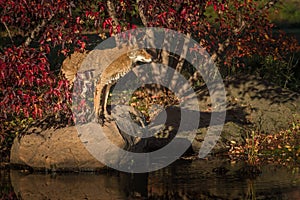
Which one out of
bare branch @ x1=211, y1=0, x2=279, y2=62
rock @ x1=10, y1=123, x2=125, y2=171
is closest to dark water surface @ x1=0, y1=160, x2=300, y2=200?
rock @ x1=10, y1=123, x2=125, y2=171

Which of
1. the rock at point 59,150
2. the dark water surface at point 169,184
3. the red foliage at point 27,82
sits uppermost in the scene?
the red foliage at point 27,82

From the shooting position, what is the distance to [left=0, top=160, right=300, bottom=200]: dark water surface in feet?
34.6

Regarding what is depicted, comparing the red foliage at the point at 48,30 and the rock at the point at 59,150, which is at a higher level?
the red foliage at the point at 48,30

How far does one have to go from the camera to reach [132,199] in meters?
10.4

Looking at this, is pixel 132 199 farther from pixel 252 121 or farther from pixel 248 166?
pixel 252 121

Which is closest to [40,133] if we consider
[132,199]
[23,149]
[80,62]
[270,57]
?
[23,149]

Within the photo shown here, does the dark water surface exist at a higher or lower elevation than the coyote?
lower

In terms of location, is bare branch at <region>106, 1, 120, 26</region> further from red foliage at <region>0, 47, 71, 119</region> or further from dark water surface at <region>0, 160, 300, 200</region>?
dark water surface at <region>0, 160, 300, 200</region>

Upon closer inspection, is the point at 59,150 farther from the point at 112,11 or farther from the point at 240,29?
the point at 240,29

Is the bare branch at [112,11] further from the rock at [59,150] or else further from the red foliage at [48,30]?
the rock at [59,150]

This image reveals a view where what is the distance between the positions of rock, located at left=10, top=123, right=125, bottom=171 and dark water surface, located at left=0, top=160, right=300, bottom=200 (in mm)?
206

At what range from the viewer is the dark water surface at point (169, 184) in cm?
1054

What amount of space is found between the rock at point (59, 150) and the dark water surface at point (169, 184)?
21 centimetres

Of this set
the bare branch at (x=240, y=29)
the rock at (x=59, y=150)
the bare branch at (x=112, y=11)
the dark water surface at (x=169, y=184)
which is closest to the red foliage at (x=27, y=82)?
the rock at (x=59, y=150)
